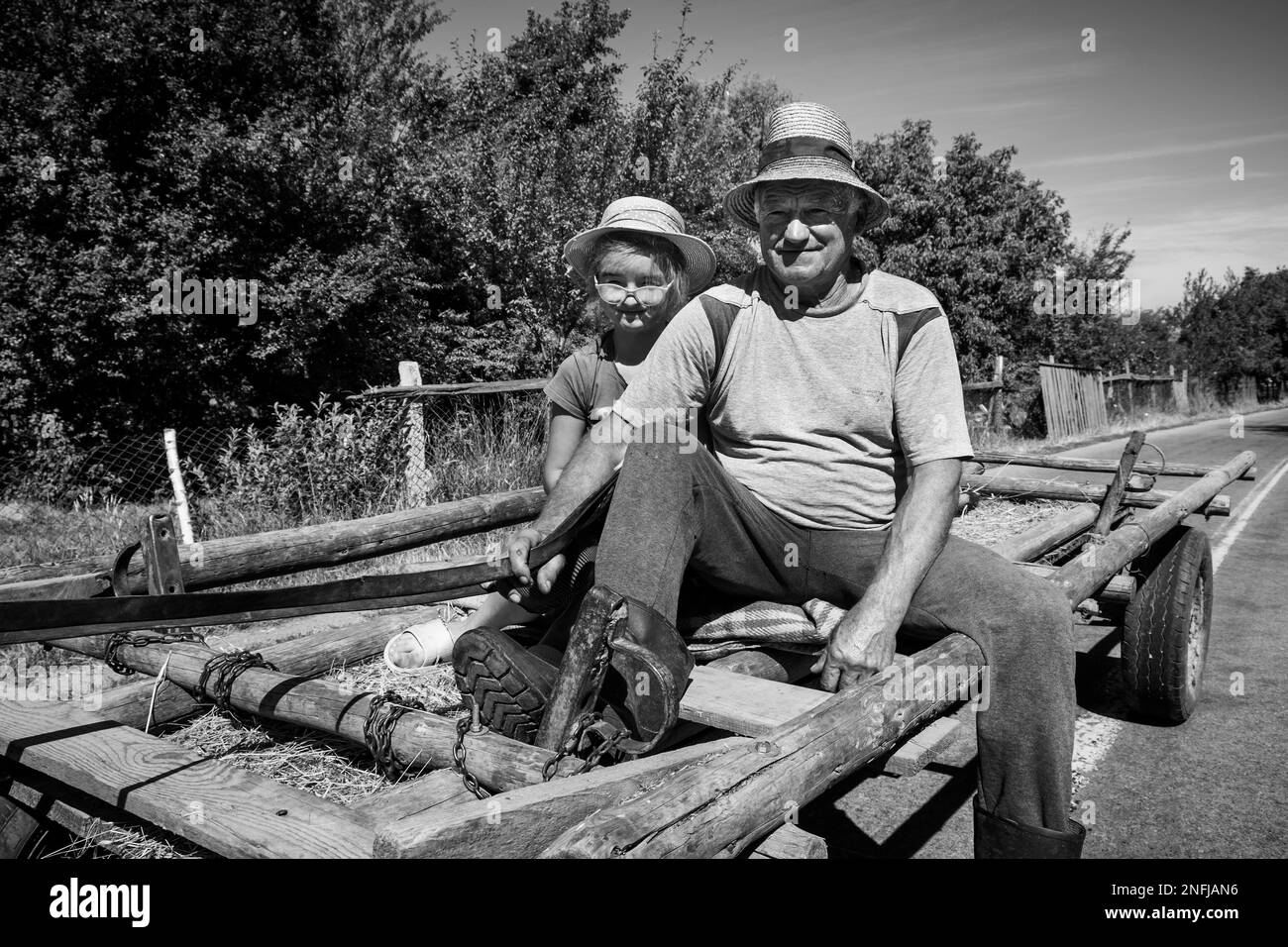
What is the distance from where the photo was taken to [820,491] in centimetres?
256

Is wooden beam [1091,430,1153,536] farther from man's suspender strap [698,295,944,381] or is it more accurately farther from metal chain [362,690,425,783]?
metal chain [362,690,425,783]

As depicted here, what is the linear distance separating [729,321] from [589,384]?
114cm

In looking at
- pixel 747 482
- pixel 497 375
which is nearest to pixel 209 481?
pixel 497 375

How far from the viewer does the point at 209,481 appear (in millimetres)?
9984

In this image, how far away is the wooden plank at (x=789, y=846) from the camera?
151cm

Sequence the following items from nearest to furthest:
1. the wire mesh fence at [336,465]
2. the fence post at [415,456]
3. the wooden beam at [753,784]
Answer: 1. the wooden beam at [753,784]
2. the wire mesh fence at [336,465]
3. the fence post at [415,456]

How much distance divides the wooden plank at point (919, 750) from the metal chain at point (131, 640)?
2.10 m

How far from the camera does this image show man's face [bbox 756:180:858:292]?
2.60m

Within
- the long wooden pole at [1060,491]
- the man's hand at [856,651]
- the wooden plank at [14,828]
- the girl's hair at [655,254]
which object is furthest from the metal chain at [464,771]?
the long wooden pole at [1060,491]

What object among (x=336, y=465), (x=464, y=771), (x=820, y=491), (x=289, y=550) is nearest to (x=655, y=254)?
(x=820, y=491)

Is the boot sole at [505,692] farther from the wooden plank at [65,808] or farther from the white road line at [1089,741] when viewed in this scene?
the white road line at [1089,741]

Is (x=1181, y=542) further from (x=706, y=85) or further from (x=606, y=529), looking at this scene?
(x=706, y=85)

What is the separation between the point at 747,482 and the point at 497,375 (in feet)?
35.8

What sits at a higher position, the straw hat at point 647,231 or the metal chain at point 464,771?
the straw hat at point 647,231
